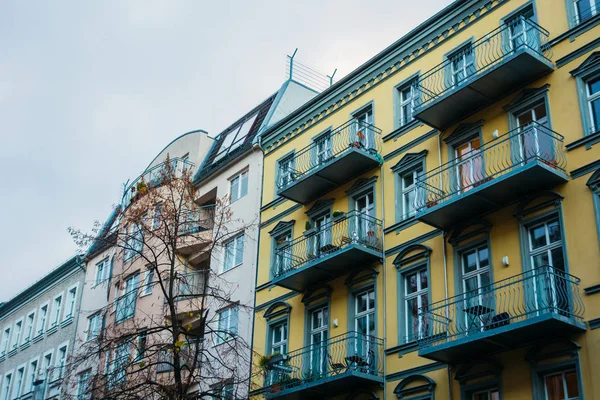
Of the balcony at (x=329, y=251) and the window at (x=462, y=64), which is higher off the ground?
the window at (x=462, y=64)

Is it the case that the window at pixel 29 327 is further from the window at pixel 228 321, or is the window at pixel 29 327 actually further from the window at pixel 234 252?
the window at pixel 228 321

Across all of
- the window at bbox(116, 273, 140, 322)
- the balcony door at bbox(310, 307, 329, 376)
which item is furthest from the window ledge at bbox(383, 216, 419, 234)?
the window at bbox(116, 273, 140, 322)

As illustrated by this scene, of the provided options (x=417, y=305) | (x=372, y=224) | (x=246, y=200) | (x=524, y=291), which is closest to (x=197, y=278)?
(x=246, y=200)

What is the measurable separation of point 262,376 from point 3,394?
25259 mm

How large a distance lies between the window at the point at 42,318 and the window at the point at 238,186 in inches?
680

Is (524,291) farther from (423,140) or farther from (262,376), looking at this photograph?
(262,376)

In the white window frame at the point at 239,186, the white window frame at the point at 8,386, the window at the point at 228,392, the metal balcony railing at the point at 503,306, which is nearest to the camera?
the metal balcony railing at the point at 503,306

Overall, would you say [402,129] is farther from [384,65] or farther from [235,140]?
[235,140]

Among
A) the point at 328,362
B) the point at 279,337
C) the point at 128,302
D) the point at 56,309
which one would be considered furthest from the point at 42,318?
the point at 328,362

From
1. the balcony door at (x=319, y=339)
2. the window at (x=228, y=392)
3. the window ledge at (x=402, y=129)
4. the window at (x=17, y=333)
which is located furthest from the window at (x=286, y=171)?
the window at (x=17, y=333)

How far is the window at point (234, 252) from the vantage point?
28.9 meters

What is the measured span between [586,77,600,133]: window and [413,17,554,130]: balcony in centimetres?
109

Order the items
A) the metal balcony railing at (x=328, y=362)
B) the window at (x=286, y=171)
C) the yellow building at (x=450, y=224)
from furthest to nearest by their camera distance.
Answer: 1. the window at (x=286, y=171)
2. the metal balcony railing at (x=328, y=362)
3. the yellow building at (x=450, y=224)

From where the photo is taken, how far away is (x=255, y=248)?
28000mm
